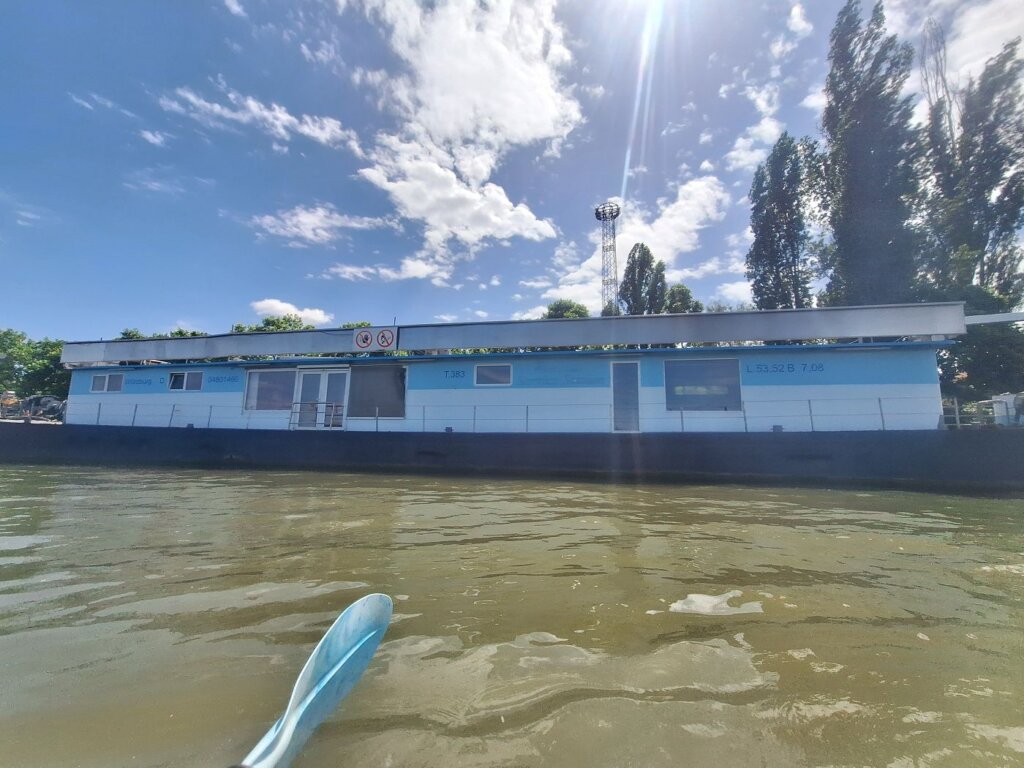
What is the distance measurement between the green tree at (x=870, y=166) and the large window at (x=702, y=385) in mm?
13299

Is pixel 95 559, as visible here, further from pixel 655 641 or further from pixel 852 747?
pixel 852 747

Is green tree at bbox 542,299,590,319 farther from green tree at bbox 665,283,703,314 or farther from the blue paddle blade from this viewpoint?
the blue paddle blade

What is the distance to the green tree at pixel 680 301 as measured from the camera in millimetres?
30062

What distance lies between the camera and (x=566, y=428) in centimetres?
1030

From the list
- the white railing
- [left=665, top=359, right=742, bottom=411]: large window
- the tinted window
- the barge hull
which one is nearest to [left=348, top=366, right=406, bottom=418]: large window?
the white railing

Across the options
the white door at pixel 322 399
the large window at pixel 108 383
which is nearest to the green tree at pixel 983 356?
the white door at pixel 322 399

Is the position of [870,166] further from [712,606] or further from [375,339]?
[712,606]

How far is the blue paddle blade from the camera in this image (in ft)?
4.46

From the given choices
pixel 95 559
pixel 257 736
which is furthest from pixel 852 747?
pixel 95 559

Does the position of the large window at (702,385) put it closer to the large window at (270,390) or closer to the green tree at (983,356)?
the large window at (270,390)

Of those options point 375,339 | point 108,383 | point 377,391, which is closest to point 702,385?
→ point 377,391

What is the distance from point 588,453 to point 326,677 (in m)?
8.13

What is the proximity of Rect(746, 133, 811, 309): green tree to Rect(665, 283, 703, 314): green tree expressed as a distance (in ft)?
15.9

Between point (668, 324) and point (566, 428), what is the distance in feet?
11.0
